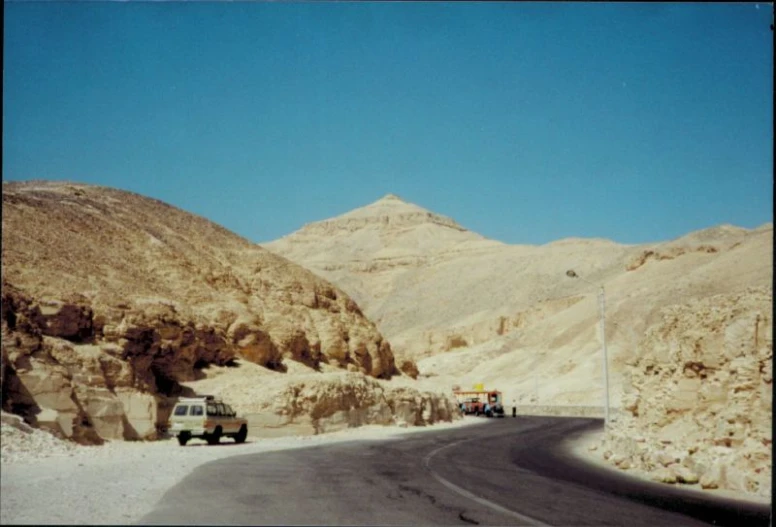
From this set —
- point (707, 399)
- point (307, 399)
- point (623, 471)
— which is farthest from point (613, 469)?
point (307, 399)

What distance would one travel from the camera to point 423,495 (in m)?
13.1

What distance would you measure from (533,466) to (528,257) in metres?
140

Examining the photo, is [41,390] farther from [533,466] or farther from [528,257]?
[528,257]

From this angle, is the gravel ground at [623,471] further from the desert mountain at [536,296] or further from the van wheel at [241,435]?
the van wheel at [241,435]

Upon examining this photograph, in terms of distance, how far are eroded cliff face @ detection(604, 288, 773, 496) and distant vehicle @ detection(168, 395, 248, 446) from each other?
11990mm

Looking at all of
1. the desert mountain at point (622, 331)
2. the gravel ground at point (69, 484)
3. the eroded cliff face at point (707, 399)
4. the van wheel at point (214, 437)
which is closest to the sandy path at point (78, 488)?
the gravel ground at point (69, 484)

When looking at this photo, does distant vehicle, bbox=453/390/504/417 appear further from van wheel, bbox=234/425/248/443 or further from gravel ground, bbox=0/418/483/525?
gravel ground, bbox=0/418/483/525

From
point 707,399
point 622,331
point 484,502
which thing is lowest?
point 484,502

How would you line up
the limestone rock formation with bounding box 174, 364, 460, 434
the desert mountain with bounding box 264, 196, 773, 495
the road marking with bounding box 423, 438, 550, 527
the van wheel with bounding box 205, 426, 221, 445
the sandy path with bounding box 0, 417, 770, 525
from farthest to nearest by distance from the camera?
the limestone rock formation with bounding box 174, 364, 460, 434
the van wheel with bounding box 205, 426, 221, 445
the desert mountain with bounding box 264, 196, 773, 495
the road marking with bounding box 423, 438, 550, 527
the sandy path with bounding box 0, 417, 770, 525

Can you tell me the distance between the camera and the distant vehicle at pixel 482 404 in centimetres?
5969

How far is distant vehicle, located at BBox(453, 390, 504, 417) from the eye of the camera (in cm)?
5969

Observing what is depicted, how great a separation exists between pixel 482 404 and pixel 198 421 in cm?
3938

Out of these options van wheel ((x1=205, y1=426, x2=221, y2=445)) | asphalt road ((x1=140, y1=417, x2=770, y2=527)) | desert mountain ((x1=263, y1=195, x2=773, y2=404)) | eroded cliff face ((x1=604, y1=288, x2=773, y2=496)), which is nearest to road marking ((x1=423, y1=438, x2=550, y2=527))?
asphalt road ((x1=140, y1=417, x2=770, y2=527))

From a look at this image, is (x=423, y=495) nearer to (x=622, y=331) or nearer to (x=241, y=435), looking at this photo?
(x=241, y=435)
